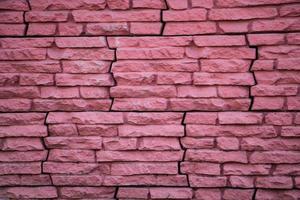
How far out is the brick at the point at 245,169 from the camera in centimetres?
199

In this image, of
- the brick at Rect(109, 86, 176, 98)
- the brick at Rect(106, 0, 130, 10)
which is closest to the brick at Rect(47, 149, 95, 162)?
the brick at Rect(109, 86, 176, 98)

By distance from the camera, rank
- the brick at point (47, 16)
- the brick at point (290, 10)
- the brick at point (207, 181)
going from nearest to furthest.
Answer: the brick at point (290, 10), the brick at point (47, 16), the brick at point (207, 181)

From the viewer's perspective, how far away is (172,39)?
1911 mm

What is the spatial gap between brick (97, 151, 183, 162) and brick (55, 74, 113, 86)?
0.47 metres

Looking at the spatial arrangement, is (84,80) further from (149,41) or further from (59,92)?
(149,41)

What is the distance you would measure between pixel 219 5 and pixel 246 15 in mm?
176

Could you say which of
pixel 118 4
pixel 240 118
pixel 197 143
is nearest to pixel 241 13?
pixel 240 118

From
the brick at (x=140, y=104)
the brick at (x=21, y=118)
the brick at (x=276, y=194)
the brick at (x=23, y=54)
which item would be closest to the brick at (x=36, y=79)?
the brick at (x=23, y=54)

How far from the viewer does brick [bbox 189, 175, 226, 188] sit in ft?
6.64

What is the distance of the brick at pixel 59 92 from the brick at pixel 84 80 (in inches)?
1.4

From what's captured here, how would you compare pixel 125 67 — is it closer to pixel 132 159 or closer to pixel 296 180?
pixel 132 159

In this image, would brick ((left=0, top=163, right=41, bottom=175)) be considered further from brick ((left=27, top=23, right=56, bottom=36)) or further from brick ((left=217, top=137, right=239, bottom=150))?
brick ((left=217, top=137, right=239, bottom=150))

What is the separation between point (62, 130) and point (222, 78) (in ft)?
3.64

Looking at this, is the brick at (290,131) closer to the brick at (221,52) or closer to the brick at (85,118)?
the brick at (221,52)
